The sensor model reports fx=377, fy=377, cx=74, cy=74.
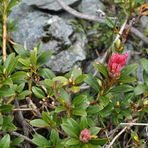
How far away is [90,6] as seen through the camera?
3369 mm

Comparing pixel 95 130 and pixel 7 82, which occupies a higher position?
pixel 7 82

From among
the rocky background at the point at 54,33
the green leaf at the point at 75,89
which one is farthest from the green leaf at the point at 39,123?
the rocky background at the point at 54,33

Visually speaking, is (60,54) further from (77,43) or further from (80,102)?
(80,102)

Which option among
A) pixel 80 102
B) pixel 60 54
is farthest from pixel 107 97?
pixel 60 54

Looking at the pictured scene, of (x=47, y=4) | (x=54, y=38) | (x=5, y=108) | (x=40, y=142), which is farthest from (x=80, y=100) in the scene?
(x=47, y=4)

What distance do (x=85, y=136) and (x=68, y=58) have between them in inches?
40.8

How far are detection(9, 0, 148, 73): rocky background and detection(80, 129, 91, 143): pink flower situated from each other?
36.6 inches

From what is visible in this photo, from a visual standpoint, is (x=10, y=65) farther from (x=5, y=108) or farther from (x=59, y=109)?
(x=59, y=109)

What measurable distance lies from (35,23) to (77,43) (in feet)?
1.21

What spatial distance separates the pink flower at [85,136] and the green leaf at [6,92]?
1.52 feet

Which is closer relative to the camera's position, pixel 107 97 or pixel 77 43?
pixel 107 97

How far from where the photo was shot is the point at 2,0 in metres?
2.48

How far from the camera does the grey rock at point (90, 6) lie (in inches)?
131

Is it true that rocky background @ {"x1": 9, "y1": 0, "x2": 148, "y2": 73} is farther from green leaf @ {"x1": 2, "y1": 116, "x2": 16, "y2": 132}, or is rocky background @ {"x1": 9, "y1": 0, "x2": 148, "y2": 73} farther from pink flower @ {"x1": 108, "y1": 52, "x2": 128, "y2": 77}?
pink flower @ {"x1": 108, "y1": 52, "x2": 128, "y2": 77}
